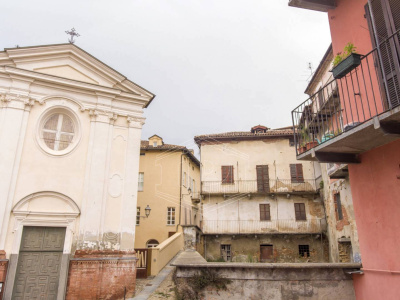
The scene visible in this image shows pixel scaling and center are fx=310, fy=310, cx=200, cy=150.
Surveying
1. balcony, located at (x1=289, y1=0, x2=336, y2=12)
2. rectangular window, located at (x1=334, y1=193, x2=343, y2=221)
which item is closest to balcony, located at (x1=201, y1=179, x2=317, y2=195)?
rectangular window, located at (x1=334, y1=193, x2=343, y2=221)

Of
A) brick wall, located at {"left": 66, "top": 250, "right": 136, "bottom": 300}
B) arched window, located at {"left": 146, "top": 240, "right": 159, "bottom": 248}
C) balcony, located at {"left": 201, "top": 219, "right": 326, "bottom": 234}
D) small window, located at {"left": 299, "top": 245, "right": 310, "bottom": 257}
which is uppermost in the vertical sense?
balcony, located at {"left": 201, "top": 219, "right": 326, "bottom": 234}

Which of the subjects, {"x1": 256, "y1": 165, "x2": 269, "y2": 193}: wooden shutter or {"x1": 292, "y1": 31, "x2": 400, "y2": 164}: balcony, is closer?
{"x1": 292, "y1": 31, "x2": 400, "y2": 164}: balcony

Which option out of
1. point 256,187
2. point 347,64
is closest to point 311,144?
point 347,64

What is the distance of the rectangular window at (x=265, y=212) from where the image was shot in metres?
25.2

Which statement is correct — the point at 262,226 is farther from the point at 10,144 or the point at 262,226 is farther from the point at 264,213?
the point at 10,144

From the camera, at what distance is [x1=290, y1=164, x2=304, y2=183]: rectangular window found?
25.7 meters

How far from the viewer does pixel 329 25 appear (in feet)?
25.0

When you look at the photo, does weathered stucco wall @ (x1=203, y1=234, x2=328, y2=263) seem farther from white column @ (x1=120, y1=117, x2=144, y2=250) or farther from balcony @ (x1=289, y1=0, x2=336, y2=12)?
balcony @ (x1=289, y1=0, x2=336, y2=12)

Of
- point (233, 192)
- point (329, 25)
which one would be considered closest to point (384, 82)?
point (329, 25)

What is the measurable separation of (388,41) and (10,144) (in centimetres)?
1222

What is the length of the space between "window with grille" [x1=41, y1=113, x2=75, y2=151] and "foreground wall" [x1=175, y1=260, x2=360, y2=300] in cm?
890

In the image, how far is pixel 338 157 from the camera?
21.0ft

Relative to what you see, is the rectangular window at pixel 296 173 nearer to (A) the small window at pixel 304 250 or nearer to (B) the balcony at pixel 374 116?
(A) the small window at pixel 304 250

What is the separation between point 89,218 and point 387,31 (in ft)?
36.6
